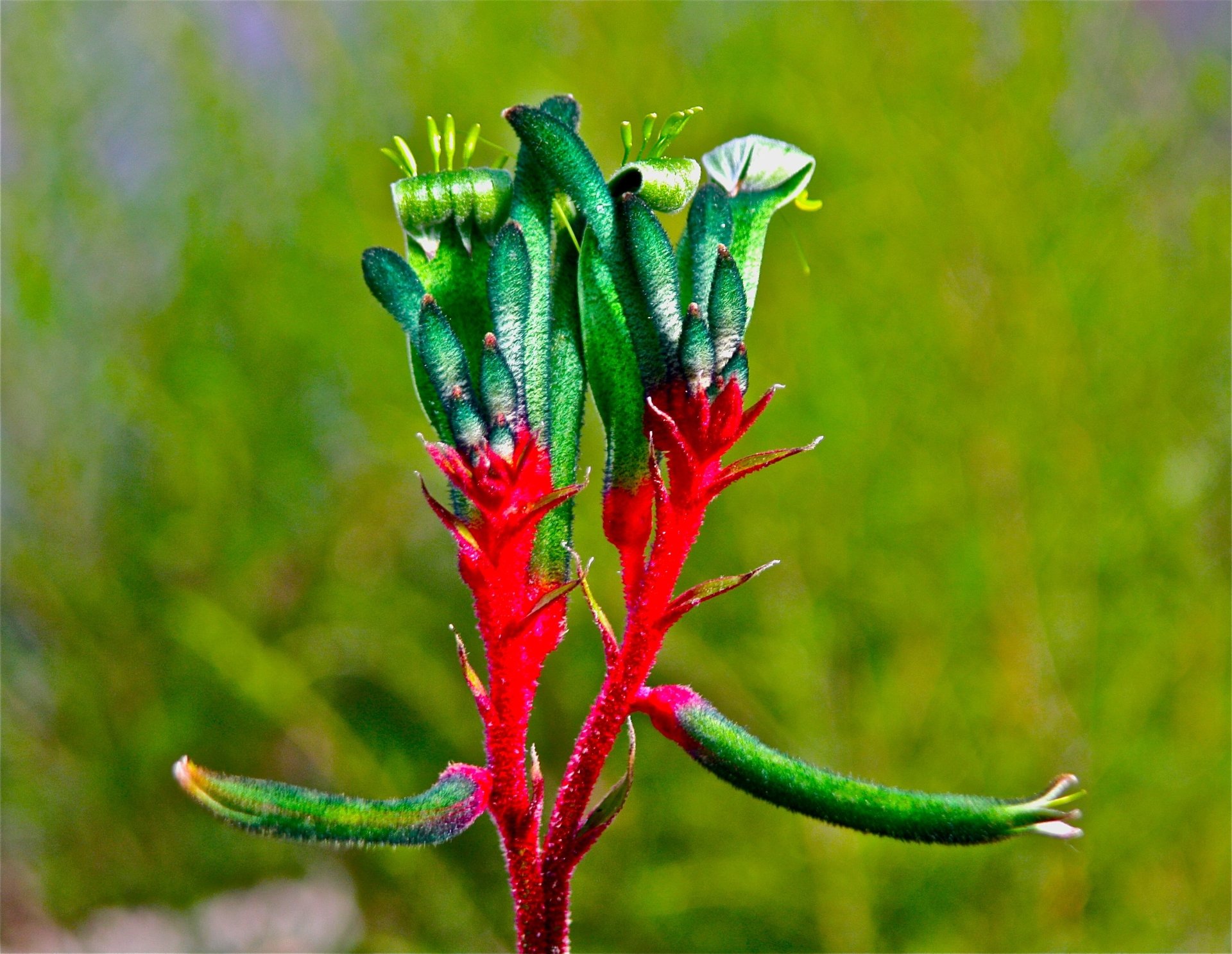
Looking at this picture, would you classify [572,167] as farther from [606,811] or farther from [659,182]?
[606,811]

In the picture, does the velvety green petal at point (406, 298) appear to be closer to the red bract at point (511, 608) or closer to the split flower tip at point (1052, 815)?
the red bract at point (511, 608)

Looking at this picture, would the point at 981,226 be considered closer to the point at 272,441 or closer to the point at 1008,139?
the point at 1008,139

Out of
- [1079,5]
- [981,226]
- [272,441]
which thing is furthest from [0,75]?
[1079,5]

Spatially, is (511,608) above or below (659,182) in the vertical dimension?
below

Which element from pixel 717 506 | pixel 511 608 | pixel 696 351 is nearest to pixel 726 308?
pixel 696 351

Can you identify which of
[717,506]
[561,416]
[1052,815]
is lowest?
[1052,815]

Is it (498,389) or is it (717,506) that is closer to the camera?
(498,389)

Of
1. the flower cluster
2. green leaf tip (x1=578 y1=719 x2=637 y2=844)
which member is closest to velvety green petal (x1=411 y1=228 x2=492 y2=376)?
the flower cluster

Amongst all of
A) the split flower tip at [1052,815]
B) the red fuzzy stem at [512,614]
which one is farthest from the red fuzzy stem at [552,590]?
the split flower tip at [1052,815]

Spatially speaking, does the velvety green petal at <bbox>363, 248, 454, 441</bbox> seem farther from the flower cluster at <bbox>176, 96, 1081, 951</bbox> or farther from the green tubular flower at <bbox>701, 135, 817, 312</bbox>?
the green tubular flower at <bbox>701, 135, 817, 312</bbox>
